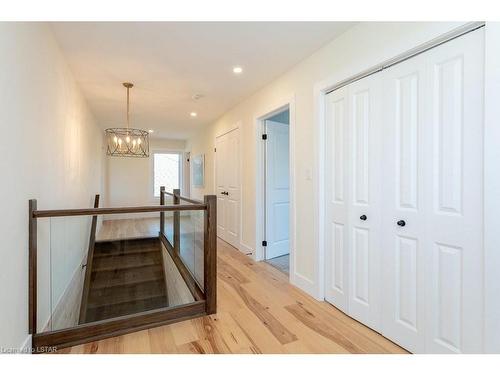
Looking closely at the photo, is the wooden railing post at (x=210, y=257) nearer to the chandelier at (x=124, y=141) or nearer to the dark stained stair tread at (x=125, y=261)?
the chandelier at (x=124, y=141)

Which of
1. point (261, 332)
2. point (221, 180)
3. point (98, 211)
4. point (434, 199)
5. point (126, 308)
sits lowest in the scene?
point (126, 308)

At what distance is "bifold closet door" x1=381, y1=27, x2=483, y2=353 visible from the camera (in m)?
1.39

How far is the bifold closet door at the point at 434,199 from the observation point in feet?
4.56

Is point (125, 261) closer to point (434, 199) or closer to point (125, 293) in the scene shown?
point (125, 293)

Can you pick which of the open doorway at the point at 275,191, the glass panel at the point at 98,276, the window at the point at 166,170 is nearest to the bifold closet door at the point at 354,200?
the open doorway at the point at 275,191

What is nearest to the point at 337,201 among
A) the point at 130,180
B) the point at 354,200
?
the point at 354,200

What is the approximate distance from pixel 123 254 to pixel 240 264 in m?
2.12

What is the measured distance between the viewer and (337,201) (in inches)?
90.1

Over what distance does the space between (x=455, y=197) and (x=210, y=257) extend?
178cm

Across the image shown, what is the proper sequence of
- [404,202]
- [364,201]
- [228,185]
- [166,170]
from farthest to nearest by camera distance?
1. [166,170]
2. [228,185]
3. [364,201]
4. [404,202]

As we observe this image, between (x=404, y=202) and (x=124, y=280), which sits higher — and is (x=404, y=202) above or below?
above

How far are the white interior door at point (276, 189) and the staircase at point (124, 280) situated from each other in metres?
1.74
